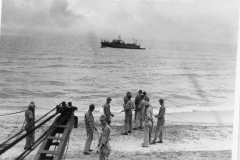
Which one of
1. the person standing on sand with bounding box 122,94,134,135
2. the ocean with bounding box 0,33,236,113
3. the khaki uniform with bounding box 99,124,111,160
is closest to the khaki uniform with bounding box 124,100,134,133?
the person standing on sand with bounding box 122,94,134,135

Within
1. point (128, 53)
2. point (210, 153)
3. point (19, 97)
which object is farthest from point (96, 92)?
point (128, 53)

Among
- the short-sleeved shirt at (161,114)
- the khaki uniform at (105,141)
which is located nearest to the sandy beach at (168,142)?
the short-sleeved shirt at (161,114)

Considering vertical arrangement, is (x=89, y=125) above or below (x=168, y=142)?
above

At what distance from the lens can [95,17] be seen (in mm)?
11469

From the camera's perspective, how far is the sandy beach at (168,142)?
630cm

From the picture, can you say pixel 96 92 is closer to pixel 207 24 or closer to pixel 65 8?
pixel 65 8

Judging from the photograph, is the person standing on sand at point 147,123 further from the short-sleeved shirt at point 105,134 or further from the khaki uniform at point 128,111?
the short-sleeved shirt at point 105,134

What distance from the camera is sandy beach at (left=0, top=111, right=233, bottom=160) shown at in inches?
248

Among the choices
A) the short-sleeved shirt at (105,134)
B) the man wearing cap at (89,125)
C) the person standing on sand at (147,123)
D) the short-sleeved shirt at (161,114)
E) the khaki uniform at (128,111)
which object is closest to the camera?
the short-sleeved shirt at (105,134)

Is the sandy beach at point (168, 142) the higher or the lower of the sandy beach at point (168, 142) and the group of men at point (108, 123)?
the lower

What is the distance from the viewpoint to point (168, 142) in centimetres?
723

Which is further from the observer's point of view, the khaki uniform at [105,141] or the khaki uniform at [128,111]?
the khaki uniform at [128,111]

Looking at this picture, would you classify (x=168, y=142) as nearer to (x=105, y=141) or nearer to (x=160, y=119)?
(x=160, y=119)

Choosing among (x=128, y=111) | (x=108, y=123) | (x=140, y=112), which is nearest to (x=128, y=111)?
(x=128, y=111)
